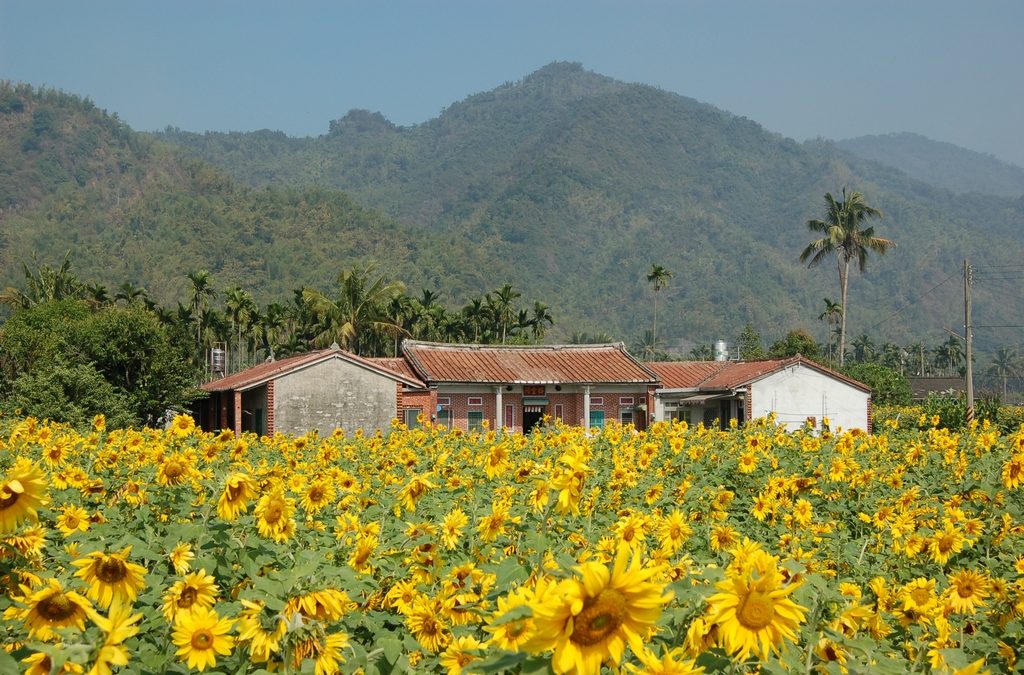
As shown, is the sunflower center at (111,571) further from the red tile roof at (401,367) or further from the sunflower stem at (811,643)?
the red tile roof at (401,367)

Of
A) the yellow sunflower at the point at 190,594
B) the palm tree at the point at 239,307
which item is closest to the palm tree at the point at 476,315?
the palm tree at the point at 239,307

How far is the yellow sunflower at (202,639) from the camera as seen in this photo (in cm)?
245

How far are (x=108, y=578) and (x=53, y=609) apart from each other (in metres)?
0.26

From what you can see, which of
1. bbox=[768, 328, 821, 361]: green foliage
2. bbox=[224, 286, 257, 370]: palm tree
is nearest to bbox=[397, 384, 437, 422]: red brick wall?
bbox=[224, 286, 257, 370]: palm tree

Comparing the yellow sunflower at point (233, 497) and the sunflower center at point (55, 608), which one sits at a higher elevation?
the yellow sunflower at point (233, 497)

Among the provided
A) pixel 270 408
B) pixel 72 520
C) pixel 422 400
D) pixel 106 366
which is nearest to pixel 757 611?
pixel 72 520

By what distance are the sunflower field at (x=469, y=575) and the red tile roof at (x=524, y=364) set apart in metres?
23.8

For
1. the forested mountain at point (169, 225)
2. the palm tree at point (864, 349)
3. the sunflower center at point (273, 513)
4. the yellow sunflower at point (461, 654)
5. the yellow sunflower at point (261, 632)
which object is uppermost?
the forested mountain at point (169, 225)

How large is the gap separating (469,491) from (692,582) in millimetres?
2943

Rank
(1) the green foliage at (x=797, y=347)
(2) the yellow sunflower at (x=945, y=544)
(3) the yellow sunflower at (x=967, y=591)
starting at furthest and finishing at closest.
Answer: (1) the green foliage at (x=797, y=347) < (2) the yellow sunflower at (x=945, y=544) < (3) the yellow sunflower at (x=967, y=591)

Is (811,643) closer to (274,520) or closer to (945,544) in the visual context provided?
(274,520)

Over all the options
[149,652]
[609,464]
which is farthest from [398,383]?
[149,652]

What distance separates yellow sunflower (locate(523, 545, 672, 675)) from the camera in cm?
169

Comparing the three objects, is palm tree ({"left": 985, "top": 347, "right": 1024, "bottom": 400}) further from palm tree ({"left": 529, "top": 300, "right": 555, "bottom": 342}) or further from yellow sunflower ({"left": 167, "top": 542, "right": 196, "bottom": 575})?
yellow sunflower ({"left": 167, "top": 542, "right": 196, "bottom": 575})
